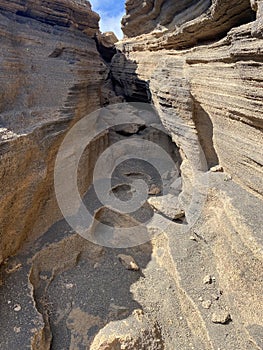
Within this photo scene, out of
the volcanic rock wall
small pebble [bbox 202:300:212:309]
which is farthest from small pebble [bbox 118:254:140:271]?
small pebble [bbox 202:300:212:309]

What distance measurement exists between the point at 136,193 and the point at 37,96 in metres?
4.88

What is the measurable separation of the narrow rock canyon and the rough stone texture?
1.7 inches

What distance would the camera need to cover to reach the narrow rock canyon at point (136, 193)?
5.30m

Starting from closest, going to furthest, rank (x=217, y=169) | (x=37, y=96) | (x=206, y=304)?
(x=206, y=304) < (x=217, y=169) < (x=37, y=96)

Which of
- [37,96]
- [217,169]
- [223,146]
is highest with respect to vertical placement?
[37,96]

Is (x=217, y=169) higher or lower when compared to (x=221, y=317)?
higher

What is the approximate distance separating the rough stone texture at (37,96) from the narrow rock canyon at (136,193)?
4cm

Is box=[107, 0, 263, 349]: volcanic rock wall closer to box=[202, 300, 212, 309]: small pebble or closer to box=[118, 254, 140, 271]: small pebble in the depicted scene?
box=[202, 300, 212, 309]: small pebble

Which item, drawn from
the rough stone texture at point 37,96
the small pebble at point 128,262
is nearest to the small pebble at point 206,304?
the small pebble at point 128,262

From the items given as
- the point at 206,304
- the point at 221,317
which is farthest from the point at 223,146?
the point at 221,317

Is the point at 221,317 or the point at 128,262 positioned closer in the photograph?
the point at 221,317

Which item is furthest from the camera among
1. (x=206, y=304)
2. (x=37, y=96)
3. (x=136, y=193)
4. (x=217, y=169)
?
(x=136, y=193)

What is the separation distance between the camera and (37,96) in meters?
8.98

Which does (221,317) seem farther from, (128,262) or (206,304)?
(128,262)
